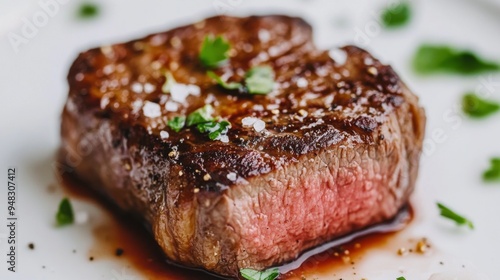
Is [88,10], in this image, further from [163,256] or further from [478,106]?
[478,106]

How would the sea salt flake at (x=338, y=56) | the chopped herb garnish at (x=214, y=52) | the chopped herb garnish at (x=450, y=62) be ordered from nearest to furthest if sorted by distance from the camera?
the sea salt flake at (x=338, y=56)
the chopped herb garnish at (x=214, y=52)
the chopped herb garnish at (x=450, y=62)

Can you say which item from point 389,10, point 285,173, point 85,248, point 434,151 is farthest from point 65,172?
point 389,10

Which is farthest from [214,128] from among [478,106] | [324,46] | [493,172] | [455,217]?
[478,106]

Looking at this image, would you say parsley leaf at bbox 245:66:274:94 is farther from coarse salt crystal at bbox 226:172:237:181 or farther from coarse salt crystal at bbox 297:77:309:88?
coarse salt crystal at bbox 226:172:237:181

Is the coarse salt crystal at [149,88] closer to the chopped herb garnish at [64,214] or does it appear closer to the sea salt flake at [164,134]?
the sea salt flake at [164,134]

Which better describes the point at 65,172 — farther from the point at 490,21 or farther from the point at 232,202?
the point at 490,21
